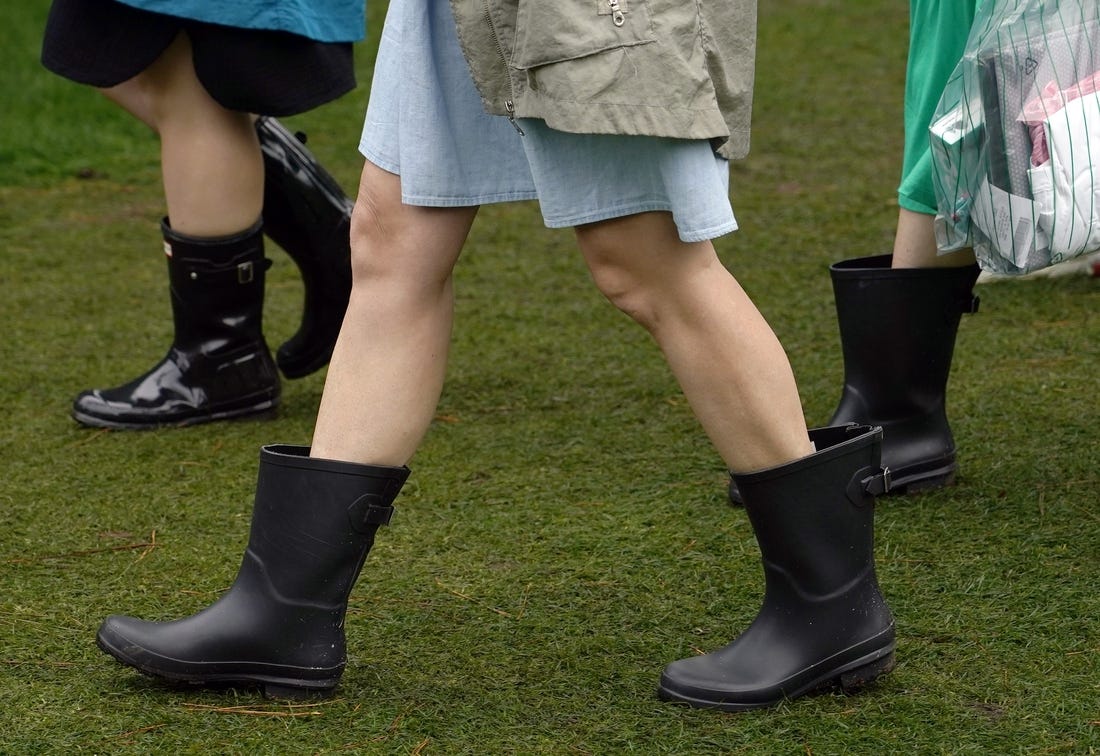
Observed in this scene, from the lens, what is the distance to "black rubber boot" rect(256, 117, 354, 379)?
307 centimetres

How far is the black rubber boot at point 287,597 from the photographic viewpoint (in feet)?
5.99

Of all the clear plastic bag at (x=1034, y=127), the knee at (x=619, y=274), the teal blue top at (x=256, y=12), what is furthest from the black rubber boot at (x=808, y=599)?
the teal blue top at (x=256, y=12)

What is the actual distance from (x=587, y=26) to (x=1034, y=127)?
0.73 m

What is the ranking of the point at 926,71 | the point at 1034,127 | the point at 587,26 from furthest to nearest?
the point at 926,71
the point at 1034,127
the point at 587,26

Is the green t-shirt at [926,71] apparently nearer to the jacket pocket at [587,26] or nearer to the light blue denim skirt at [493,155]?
the light blue denim skirt at [493,155]

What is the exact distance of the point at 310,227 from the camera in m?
3.10

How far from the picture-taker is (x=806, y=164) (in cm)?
507

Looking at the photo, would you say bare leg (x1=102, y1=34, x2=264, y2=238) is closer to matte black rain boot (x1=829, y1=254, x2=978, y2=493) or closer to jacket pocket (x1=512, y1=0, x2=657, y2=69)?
matte black rain boot (x1=829, y1=254, x2=978, y2=493)

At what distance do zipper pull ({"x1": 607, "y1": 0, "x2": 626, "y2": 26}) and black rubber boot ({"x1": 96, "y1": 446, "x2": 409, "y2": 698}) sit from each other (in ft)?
2.07

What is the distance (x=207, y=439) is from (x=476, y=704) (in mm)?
1261

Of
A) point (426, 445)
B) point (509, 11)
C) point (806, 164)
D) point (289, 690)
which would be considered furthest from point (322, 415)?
point (806, 164)

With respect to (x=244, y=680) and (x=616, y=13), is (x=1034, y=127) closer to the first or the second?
(x=616, y=13)

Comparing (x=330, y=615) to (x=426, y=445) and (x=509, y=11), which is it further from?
(x=426, y=445)

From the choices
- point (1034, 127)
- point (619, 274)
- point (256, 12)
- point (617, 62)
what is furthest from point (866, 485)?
point (256, 12)
